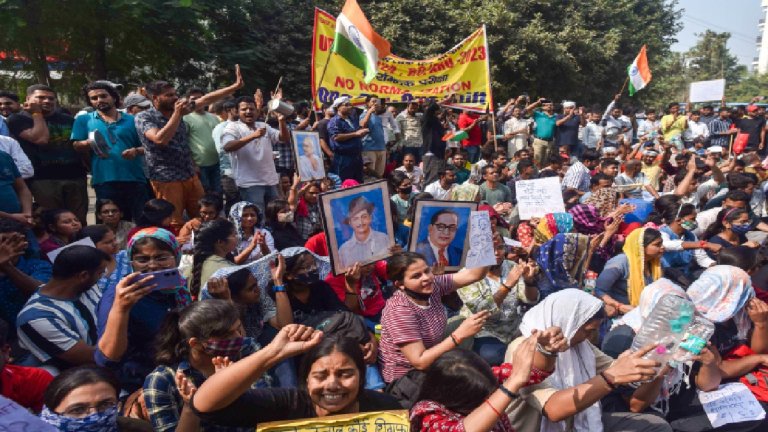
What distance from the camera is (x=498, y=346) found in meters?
4.16

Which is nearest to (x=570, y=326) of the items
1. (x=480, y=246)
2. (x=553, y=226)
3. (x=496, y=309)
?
(x=480, y=246)

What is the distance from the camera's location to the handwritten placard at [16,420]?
4.83 feet

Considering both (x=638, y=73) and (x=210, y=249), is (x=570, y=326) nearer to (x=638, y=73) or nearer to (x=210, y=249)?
(x=210, y=249)

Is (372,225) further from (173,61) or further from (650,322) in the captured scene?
(173,61)

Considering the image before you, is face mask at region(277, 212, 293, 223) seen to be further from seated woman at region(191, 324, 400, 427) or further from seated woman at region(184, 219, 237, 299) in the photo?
seated woman at region(191, 324, 400, 427)

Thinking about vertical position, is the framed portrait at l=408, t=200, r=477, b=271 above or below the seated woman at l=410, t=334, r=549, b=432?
above

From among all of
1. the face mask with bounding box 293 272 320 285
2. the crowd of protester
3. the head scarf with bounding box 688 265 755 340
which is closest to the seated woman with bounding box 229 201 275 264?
the crowd of protester

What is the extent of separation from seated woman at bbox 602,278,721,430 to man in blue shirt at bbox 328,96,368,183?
512 cm

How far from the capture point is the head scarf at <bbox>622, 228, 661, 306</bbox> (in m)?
4.82

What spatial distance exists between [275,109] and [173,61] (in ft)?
26.8

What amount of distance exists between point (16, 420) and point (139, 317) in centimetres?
156

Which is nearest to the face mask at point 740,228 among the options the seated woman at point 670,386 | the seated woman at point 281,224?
the seated woman at point 670,386

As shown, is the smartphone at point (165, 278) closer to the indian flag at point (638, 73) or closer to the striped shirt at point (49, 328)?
the striped shirt at point (49, 328)

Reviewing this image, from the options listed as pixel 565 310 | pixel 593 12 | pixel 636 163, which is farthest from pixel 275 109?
pixel 593 12
